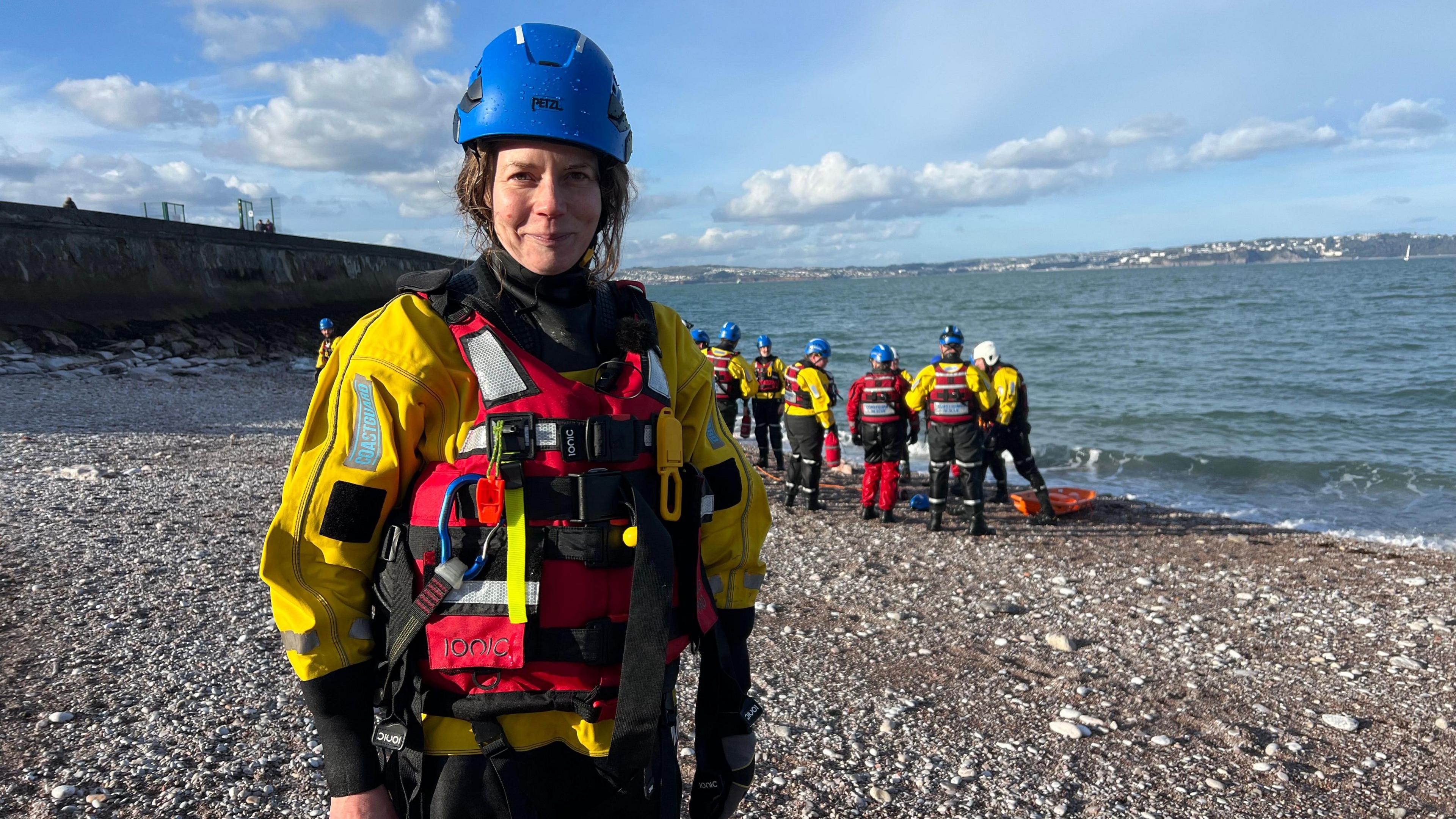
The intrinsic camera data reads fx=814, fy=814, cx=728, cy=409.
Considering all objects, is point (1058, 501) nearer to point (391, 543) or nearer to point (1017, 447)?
point (1017, 447)

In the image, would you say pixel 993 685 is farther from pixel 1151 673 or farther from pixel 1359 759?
pixel 1359 759

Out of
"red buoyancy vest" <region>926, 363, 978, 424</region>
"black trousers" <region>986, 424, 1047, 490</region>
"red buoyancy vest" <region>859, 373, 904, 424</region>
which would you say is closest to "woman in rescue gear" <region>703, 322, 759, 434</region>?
"red buoyancy vest" <region>859, 373, 904, 424</region>

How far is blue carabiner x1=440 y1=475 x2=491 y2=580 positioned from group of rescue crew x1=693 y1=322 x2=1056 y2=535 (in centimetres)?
937

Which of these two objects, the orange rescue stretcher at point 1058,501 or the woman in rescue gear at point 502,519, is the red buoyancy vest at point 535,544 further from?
the orange rescue stretcher at point 1058,501

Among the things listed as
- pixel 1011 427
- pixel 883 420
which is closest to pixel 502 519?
pixel 883 420

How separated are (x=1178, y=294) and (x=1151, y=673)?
267ft

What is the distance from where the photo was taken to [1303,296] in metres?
65.9

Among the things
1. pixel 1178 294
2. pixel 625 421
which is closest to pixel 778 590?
pixel 625 421

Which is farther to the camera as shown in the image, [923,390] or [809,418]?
[809,418]

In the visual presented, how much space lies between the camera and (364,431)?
1.56 metres

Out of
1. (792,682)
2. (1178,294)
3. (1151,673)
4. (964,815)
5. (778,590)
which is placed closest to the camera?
(964,815)

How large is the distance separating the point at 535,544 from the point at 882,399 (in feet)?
32.0

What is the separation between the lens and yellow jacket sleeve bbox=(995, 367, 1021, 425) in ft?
37.2

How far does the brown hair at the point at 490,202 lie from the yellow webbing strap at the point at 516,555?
0.59m
